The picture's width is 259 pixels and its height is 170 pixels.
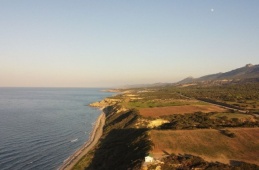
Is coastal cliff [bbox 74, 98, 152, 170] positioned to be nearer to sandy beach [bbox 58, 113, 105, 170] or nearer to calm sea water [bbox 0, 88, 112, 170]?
sandy beach [bbox 58, 113, 105, 170]

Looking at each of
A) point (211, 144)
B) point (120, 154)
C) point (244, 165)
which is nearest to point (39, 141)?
point (120, 154)

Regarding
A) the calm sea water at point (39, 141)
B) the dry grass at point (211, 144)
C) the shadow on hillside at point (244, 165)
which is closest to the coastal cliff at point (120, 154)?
the dry grass at point (211, 144)

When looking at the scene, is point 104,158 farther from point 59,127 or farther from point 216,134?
point 59,127

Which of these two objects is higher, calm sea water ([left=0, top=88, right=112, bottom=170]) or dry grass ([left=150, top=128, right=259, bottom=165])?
dry grass ([left=150, top=128, right=259, bottom=165])

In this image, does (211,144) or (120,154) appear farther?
(120,154)

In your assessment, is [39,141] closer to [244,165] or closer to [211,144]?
[211,144]

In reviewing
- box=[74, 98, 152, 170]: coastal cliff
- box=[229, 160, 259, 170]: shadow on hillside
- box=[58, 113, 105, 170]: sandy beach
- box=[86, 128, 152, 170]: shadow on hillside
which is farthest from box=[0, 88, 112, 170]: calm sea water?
box=[229, 160, 259, 170]: shadow on hillside

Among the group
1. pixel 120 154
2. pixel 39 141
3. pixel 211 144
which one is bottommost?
pixel 39 141
